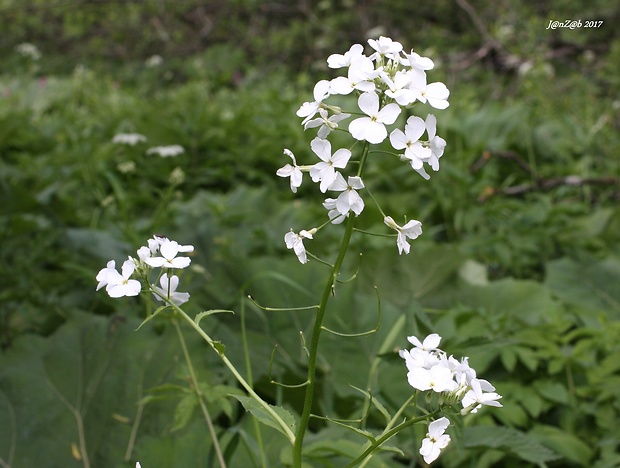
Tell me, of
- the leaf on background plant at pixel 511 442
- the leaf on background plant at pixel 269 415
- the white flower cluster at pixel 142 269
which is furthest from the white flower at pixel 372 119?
the leaf on background plant at pixel 511 442

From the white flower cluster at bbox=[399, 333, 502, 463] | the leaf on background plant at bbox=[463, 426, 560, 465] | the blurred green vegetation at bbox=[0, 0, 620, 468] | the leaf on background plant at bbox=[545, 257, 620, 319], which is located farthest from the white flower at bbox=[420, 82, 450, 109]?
the leaf on background plant at bbox=[545, 257, 620, 319]

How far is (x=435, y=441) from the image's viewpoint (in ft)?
2.89

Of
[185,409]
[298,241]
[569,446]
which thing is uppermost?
[298,241]

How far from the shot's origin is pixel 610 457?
1552 millimetres

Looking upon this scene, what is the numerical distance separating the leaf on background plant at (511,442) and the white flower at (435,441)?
0.60m

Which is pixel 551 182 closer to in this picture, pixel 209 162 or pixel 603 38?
pixel 209 162

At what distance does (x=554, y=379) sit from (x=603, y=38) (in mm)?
6425

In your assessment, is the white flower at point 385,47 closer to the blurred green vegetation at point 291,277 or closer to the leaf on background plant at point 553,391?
the blurred green vegetation at point 291,277

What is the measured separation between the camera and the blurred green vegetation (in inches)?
63.6

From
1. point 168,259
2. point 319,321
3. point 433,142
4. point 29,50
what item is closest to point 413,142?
point 433,142

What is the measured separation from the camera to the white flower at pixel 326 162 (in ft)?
2.93

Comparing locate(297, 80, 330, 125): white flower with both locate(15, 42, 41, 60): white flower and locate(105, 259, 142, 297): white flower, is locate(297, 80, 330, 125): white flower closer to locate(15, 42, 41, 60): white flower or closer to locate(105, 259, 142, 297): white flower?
locate(105, 259, 142, 297): white flower

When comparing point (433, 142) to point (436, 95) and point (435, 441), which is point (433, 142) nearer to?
point (436, 95)

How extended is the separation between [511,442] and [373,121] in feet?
2.86
